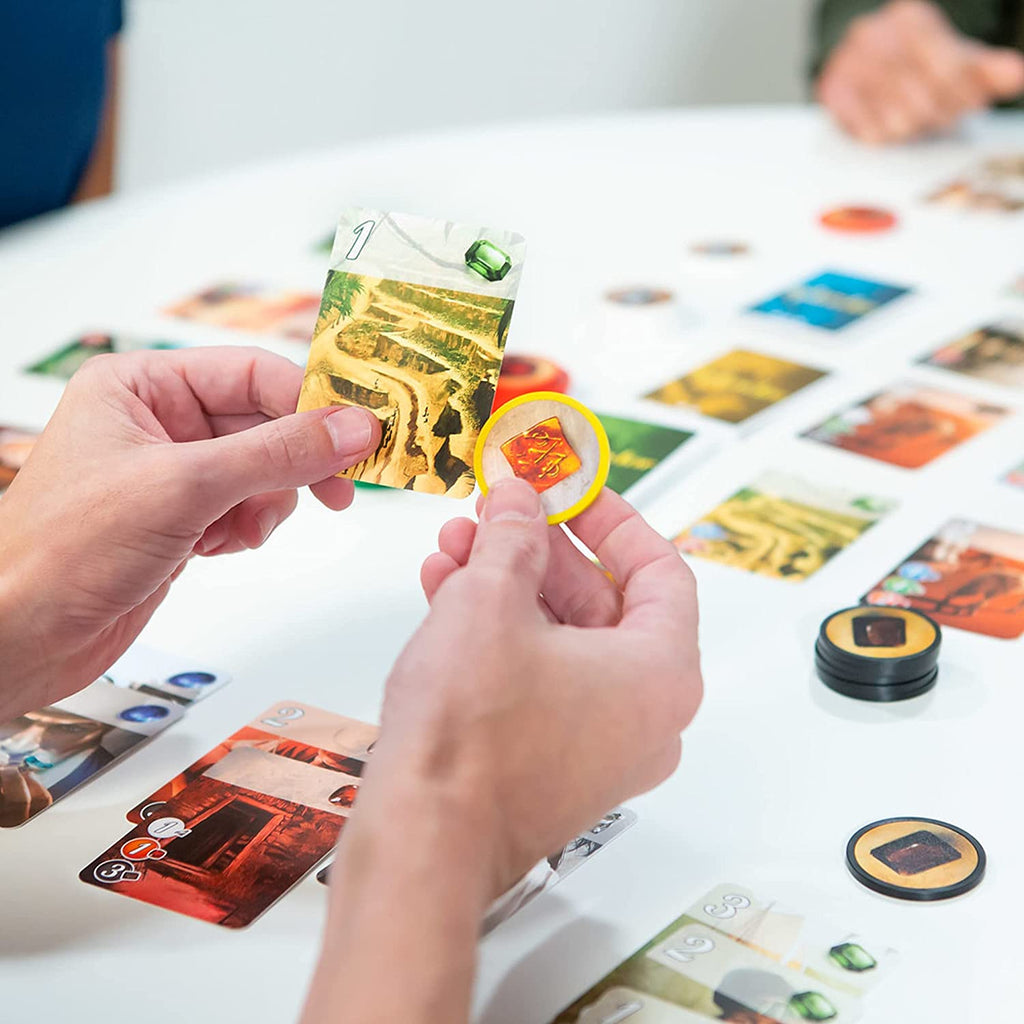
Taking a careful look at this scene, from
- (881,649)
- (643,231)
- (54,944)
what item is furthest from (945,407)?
(54,944)

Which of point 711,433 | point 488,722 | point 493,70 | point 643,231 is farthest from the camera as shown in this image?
point 493,70

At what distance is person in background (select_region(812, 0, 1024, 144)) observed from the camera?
2156 millimetres

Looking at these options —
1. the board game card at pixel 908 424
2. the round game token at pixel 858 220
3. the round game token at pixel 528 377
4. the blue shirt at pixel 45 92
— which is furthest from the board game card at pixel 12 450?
the round game token at pixel 858 220

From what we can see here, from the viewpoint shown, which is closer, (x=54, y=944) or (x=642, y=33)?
(x=54, y=944)

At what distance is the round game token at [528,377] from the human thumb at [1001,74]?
1.14 meters

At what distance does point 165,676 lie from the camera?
1.04 m

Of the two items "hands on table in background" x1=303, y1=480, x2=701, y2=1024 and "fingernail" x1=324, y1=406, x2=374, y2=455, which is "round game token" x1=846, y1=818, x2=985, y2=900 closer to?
"hands on table in background" x1=303, y1=480, x2=701, y2=1024

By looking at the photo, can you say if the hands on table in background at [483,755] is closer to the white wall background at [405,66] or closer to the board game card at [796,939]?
the board game card at [796,939]

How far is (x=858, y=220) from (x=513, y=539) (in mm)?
1267

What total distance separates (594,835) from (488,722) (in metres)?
0.21

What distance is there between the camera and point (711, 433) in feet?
4.51

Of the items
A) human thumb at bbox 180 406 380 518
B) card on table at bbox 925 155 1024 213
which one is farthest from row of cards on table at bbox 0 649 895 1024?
card on table at bbox 925 155 1024 213

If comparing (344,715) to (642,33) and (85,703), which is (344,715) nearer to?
(85,703)

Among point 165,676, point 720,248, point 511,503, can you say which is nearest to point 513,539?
point 511,503
